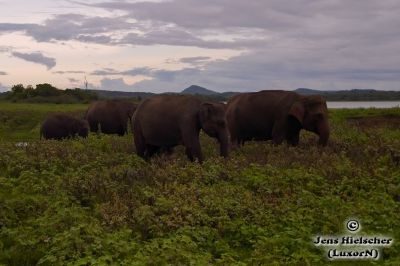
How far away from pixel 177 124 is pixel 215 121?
1422mm

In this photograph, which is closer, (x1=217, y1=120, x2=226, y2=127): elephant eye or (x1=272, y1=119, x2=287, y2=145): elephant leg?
(x1=217, y1=120, x2=226, y2=127): elephant eye

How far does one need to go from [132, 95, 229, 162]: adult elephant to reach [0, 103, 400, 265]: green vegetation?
101cm

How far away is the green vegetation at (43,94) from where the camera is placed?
75.1m

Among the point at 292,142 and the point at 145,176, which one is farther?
the point at 292,142

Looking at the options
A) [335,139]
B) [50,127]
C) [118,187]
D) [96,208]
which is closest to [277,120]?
[335,139]

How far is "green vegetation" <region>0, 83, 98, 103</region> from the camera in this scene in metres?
75.1

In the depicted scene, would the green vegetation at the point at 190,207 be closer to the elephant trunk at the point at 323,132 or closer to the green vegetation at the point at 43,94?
the elephant trunk at the point at 323,132

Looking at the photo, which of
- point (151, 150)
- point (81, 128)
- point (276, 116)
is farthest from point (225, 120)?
point (81, 128)

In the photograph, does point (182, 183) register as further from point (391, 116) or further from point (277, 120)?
point (391, 116)

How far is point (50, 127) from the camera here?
2966 centimetres

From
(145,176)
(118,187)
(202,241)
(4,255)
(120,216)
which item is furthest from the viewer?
(145,176)

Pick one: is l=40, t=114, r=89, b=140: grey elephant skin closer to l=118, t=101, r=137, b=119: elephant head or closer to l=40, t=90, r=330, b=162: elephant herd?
l=118, t=101, r=137, b=119: elephant head

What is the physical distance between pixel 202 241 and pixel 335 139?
12.2m

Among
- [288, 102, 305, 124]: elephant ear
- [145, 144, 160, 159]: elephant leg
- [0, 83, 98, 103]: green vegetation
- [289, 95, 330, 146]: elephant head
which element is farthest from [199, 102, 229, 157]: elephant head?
[0, 83, 98, 103]: green vegetation
